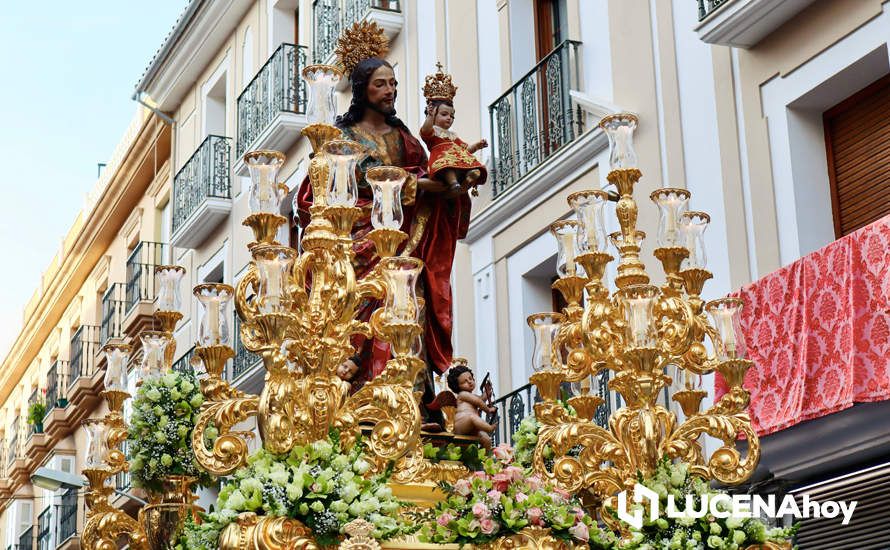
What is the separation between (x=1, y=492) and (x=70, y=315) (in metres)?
4.23

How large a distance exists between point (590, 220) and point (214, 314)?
1.78 metres

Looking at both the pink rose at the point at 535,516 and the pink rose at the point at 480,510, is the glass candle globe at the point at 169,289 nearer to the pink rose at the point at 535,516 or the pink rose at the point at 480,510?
the pink rose at the point at 480,510

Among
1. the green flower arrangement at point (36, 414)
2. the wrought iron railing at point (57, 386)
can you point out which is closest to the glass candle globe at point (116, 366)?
the wrought iron railing at point (57, 386)

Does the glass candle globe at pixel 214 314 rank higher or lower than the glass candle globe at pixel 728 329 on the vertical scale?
higher

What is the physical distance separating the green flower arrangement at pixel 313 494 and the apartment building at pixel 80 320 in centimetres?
1551

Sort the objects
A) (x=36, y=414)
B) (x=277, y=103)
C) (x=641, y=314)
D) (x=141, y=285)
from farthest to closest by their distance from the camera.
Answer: (x=36, y=414) < (x=141, y=285) < (x=277, y=103) < (x=641, y=314)

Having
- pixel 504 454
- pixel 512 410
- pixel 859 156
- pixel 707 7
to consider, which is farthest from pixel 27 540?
pixel 504 454

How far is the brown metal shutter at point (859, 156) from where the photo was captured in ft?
31.3

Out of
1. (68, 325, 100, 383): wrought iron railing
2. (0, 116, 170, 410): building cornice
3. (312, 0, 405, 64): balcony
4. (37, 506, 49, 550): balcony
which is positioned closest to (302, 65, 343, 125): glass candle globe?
(312, 0, 405, 64): balcony

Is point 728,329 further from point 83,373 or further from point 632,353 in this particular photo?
point 83,373

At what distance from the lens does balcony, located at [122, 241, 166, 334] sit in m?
Answer: 22.5

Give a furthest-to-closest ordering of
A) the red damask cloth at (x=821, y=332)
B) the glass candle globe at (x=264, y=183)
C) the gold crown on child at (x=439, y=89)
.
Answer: the red damask cloth at (x=821, y=332) < the gold crown on child at (x=439, y=89) < the glass candle globe at (x=264, y=183)

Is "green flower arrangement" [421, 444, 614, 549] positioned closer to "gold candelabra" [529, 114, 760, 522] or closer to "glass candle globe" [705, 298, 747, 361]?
"gold candelabra" [529, 114, 760, 522]

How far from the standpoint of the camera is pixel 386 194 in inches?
235
